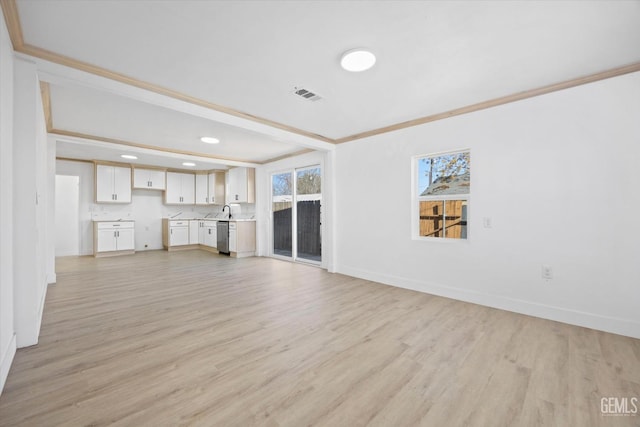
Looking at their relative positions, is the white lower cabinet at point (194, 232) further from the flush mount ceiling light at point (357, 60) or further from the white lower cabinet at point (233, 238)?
the flush mount ceiling light at point (357, 60)

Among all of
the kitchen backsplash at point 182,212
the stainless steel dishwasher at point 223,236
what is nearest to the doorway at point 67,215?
the kitchen backsplash at point 182,212

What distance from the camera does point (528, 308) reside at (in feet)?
9.14

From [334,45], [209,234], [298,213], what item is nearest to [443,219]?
[334,45]

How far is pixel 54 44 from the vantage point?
2064mm

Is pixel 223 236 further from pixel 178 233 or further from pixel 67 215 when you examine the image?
pixel 67 215

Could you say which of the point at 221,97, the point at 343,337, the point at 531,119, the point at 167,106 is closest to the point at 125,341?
the point at 343,337

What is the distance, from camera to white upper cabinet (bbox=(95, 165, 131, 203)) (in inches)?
256

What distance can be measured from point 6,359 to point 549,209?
186 inches

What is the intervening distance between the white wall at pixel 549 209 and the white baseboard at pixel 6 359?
3926 millimetres

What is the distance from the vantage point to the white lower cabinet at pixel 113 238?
6.32 metres

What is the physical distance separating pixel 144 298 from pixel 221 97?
2.71 m

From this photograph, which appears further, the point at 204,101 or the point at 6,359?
the point at 204,101

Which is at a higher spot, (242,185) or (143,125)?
(143,125)

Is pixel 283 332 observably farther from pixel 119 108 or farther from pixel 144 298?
pixel 119 108
